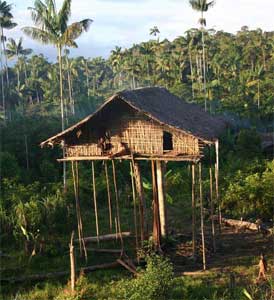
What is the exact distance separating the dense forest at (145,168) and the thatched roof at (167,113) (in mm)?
2963

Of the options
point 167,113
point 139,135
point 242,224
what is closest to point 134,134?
point 139,135

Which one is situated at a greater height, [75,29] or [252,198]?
[75,29]

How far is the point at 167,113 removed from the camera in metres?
14.4

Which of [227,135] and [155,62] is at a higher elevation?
[155,62]

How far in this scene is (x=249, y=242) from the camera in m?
15.1

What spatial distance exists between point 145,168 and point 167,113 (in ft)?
37.0

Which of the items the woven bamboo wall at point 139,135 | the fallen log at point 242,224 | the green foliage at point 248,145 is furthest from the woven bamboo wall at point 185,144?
the green foliage at point 248,145

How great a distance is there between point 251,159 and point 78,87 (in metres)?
41.4

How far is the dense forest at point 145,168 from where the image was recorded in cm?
1588

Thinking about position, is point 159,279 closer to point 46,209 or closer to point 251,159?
point 46,209

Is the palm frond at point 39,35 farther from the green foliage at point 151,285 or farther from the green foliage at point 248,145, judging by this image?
the green foliage at point 151,285

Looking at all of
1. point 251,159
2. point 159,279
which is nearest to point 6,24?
point 251,159

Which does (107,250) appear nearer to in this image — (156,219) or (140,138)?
(156,219)

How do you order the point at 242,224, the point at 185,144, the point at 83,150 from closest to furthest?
the point at 185,144 → the point at 83,150 → the point at 242,224
